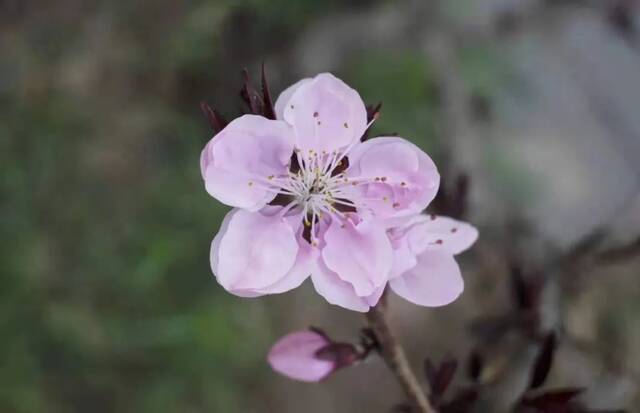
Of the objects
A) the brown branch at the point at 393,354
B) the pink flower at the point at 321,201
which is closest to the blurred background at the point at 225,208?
the brown branch at the point at 393,354

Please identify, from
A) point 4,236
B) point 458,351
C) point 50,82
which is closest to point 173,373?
point 4,236

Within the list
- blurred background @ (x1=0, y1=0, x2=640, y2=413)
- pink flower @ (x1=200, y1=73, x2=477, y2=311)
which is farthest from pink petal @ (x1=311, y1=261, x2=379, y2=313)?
blurred background @ (x1=0, y1=0, x2=640, y2=413)

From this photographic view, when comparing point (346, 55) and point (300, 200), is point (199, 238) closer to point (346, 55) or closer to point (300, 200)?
point (346, 55)

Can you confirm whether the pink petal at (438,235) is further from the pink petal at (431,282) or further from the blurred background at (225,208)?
the blurred background at (225,208)

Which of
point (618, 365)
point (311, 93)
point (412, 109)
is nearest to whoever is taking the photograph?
point (311, 93)

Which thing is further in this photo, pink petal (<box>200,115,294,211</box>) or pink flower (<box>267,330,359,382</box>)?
pink flower (<box>267,330,359,382</box>)

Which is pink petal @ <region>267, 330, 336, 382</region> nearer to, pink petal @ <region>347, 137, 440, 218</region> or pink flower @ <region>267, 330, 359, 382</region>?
pink flower @ <region>267, 330, 359, 382</region>
